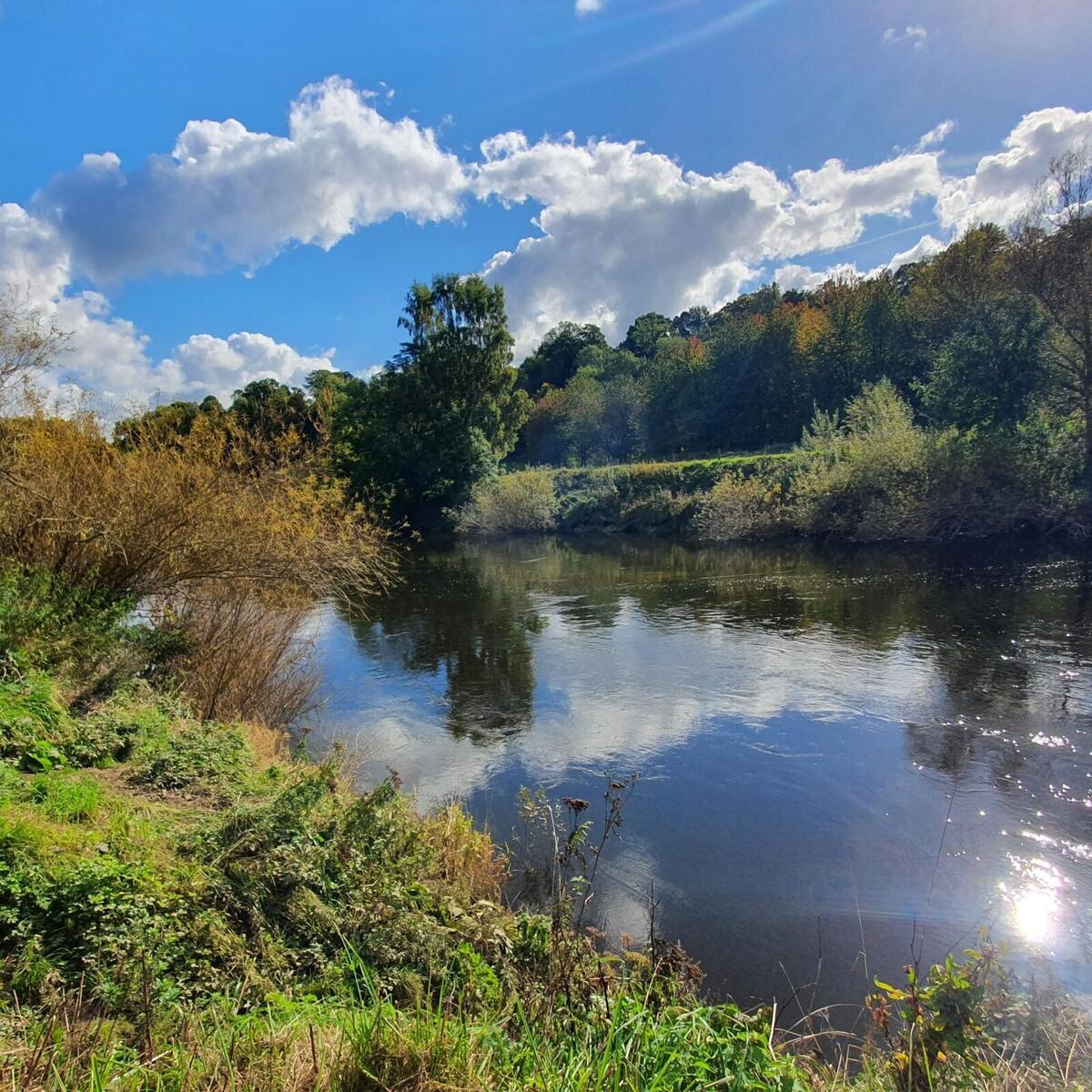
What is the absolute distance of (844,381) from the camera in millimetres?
54719

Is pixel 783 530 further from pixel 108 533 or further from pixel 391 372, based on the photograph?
pixel 391 372

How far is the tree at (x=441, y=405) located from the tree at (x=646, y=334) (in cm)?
4520

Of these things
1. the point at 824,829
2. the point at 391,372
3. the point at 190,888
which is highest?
the point at 391,372

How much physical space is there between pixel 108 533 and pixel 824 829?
33.5ft

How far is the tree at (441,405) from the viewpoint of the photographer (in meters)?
49.2

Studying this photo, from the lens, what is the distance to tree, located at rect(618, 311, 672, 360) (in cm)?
9669

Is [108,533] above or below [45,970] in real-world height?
above

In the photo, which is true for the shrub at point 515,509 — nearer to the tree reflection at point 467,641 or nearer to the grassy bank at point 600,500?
the grassy bank at point 600,500

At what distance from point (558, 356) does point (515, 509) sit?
54.4 metres

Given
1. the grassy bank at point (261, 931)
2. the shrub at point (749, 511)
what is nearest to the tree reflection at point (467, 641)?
the grassy bank at point (261, 931)

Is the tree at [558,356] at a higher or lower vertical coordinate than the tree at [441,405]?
higher

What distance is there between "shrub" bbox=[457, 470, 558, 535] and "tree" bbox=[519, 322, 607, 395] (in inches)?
1868

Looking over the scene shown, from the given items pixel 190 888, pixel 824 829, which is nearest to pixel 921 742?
pixel 824 829

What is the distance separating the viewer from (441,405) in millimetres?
51188
